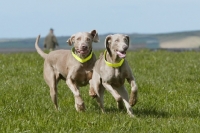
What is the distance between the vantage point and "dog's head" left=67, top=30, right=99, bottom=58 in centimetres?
912

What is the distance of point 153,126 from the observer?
7.69 m

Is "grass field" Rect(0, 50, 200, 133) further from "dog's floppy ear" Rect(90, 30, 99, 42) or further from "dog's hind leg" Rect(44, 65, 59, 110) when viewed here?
"dog's floppy ear" Rect(90, 30, 99, 42)

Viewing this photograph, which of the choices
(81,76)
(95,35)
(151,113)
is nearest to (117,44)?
(95,35)

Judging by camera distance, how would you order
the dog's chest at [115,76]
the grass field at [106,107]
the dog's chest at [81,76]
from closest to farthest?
the grass field at [106,107] → the dog's chest at [115,76] → the dog's chest at [81,76]

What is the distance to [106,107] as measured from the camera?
10.2 meters

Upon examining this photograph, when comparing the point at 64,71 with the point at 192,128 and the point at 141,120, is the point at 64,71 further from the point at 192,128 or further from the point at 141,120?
the point at 192,128

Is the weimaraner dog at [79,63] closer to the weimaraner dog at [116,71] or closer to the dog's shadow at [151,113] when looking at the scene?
the weimaraner dog at [116,71]

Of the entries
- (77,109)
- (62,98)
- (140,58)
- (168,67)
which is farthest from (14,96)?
(140,58)

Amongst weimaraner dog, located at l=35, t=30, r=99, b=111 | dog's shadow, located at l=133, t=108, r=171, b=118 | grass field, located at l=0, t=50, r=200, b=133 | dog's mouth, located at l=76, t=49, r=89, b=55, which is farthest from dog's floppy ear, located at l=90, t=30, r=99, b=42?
dog's shadow, located at l=133, t=108, r=171, b=118

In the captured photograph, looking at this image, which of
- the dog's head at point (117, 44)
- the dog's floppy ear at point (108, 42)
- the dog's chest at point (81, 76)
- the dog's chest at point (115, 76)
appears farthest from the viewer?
the dog's chest at point (81, 76)

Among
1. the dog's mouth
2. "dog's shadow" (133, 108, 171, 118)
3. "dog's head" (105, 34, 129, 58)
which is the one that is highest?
"dog's head" (105, 34, 129, 58)

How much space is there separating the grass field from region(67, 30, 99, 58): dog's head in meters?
0.96

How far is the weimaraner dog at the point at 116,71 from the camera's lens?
28.3 ft

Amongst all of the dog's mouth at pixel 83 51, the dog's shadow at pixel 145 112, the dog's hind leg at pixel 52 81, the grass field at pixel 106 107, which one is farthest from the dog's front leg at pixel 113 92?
the dog's hind leg at pixel 52 81
